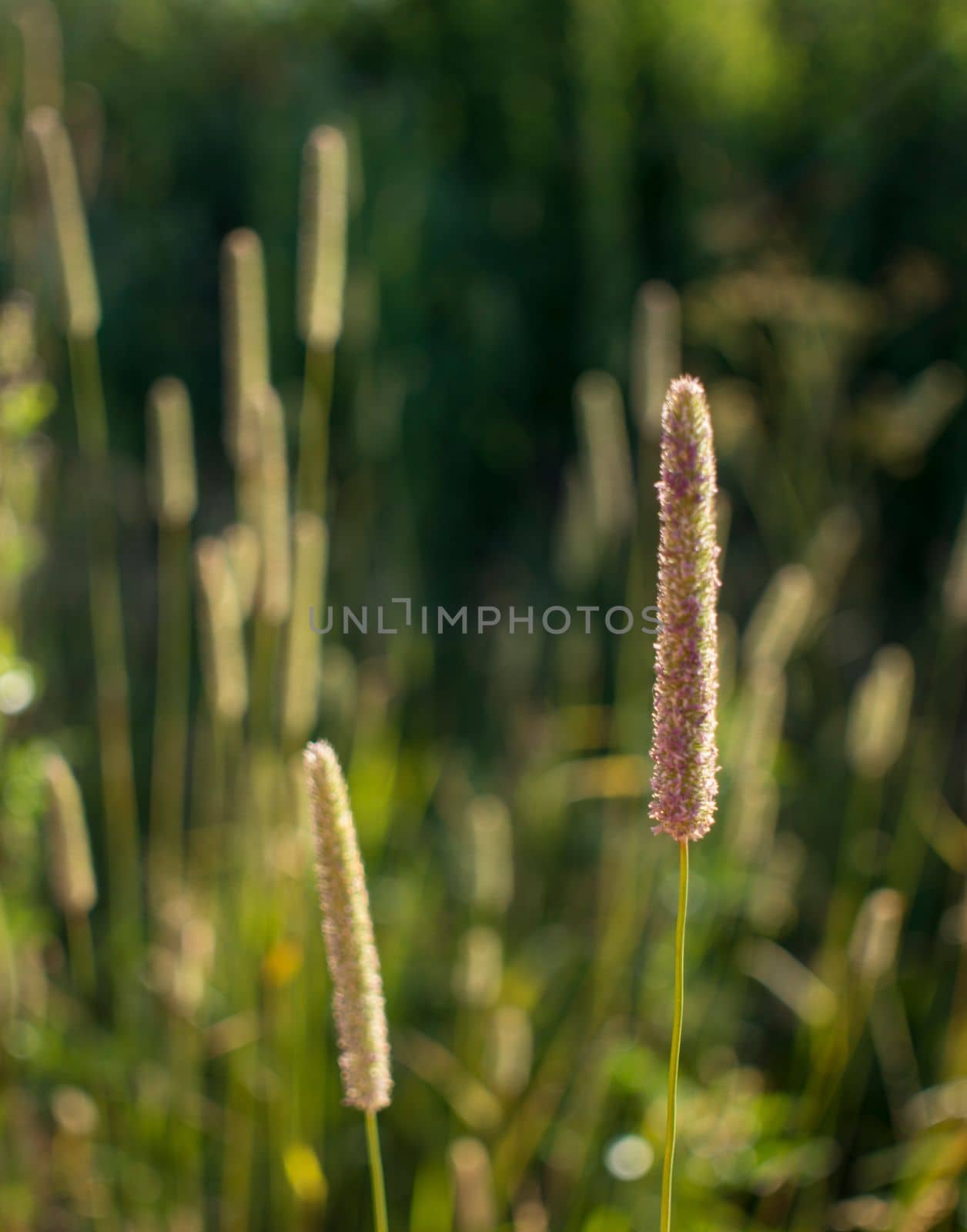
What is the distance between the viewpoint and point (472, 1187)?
4.43 feet

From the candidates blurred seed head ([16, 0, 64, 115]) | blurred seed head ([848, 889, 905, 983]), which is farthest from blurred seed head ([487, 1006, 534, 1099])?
blurred seed head ([16, 0, 64, 115])

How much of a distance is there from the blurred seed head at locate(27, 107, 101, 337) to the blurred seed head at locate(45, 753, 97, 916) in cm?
58

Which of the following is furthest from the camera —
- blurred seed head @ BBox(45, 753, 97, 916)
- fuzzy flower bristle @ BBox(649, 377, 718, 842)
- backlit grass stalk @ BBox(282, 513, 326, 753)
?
backlit grass stalk @ BBox(282, 513, 326, 753)

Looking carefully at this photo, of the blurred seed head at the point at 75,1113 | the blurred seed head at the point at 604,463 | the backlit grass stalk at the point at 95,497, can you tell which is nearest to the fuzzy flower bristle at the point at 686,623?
the backlit grass stalk at the point at 95,497

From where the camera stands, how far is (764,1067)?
229cm

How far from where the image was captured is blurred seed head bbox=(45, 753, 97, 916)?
1.26 metres

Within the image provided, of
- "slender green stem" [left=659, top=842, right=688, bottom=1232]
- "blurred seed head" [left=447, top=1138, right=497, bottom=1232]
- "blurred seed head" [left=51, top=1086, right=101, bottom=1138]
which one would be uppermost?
"slender green stem" [left=659, top=842, right=688, bottom=1232]

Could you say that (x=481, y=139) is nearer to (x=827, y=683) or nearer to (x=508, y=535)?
(x=508, y=535)

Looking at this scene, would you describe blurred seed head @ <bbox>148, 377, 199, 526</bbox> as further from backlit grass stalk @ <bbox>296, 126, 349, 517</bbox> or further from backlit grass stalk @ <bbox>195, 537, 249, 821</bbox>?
backlit grass stalk @ <bbox>296, 126, 349, 517</bbox>

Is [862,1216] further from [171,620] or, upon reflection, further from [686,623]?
[171,620]

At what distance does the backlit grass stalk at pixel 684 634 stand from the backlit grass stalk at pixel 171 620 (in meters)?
1.08

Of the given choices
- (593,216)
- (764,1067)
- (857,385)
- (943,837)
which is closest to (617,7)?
(593,216)

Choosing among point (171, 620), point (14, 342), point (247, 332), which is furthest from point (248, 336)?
point (171, 620)

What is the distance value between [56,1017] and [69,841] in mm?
870
